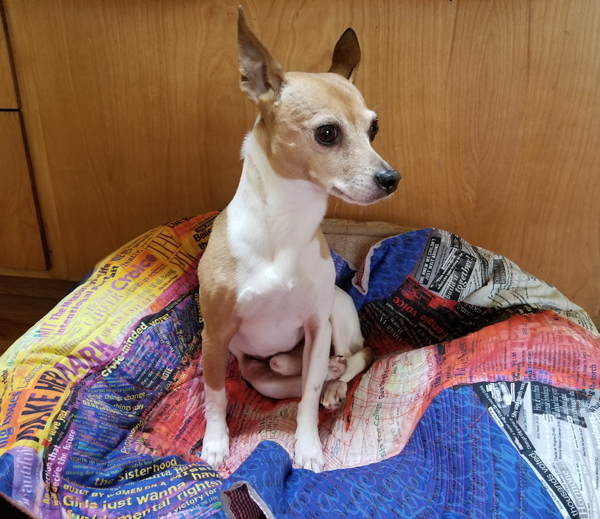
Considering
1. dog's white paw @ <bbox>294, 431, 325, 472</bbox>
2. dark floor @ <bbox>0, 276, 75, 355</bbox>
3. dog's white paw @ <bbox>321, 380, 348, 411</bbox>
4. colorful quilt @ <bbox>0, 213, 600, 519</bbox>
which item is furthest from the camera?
dark floor @ <bbox>0, 276, 75, 355</bbox>

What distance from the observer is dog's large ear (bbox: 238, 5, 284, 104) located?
100cm

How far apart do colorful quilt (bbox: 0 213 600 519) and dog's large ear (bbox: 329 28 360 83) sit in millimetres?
626

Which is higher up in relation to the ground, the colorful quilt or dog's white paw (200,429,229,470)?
the colorful quilt

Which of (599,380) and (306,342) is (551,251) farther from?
(306,342)

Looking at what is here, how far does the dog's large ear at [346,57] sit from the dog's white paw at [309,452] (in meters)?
0.95

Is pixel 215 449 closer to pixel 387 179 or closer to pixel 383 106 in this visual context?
pixel 387 179

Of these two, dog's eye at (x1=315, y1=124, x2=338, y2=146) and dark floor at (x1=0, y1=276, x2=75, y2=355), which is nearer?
dog's eye at (x1=315, y1=124, x2=338, y2=146)

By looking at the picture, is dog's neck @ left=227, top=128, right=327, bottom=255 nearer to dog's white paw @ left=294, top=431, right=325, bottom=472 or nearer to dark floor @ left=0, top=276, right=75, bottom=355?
dog's white paw @ left=294, top=431, right=325, bottom=472

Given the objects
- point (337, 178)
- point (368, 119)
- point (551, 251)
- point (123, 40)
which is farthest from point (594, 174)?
point (123, 40)

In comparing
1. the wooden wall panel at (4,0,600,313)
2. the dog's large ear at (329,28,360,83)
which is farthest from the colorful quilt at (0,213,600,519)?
the dog's large ear at (329,28,360,83)

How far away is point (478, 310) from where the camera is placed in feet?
5.08

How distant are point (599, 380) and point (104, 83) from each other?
1.80 metres

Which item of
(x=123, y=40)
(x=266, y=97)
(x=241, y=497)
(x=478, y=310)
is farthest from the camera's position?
(x=123, y=40)

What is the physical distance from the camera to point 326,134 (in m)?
1.00
